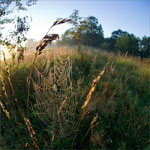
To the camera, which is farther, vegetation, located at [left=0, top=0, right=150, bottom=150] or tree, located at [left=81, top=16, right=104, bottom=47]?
tree, located at [left=81, top=16, right=104, bottom=47]

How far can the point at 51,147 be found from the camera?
2615 millimetres

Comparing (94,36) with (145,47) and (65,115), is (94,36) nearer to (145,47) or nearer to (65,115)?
(145,47)

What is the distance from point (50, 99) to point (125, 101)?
8.14 ft

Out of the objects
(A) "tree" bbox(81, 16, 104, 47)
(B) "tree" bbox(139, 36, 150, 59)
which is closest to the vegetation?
(B) "tree" bbox(139, 36, 150, 59)

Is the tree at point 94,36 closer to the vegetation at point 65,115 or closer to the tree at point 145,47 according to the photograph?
the tree at point 145,47

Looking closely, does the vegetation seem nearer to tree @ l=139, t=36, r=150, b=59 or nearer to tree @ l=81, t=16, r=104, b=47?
tree @ l=139, t=36, r=150, b=59

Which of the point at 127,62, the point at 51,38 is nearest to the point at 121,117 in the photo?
the point at 51,38


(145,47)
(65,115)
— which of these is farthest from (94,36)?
(65,115)

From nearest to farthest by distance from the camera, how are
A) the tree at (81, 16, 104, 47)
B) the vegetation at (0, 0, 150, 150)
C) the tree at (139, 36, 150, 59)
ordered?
the vegetation at (0, 0, 150, 150) < the tree at (139, 36, 150, 59) < the tree at (81, 16, 104, 47)

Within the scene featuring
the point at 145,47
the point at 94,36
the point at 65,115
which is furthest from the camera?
the point at 94,36

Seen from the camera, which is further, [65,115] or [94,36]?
[94,36]

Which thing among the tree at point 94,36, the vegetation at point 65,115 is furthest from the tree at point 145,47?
the vegetation at point 65,115

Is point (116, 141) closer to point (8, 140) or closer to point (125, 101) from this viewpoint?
point (125, 101)

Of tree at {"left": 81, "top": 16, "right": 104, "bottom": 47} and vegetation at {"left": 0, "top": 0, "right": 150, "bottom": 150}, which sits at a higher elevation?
tree at {"left": 81, "top": 16, "right": 104, "bottom": 47}
